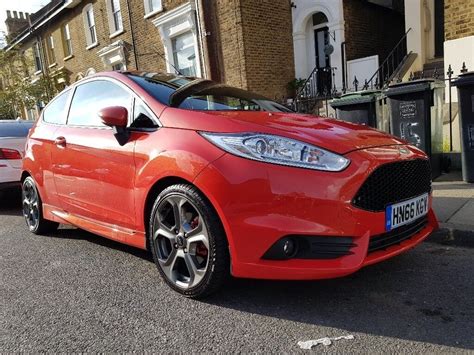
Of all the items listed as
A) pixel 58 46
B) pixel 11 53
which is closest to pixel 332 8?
pixel 58 46

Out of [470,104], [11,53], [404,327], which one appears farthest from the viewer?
[11,53]

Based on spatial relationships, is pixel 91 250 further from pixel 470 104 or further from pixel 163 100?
pixel 470 104

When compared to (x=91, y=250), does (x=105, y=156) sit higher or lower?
higher

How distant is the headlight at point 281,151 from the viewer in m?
2.60

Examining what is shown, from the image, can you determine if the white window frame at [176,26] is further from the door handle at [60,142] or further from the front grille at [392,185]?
the front grille at [392,185]

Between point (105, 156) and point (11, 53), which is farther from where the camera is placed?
point (11, 53)

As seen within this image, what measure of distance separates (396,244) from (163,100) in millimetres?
1940

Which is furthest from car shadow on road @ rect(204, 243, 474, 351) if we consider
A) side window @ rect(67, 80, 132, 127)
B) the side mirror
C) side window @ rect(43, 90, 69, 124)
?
side window @ rect(43, 90, 69, 124)

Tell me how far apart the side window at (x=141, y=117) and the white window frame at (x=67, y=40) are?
19386 mm

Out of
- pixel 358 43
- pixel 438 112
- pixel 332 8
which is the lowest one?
pixel 438 112

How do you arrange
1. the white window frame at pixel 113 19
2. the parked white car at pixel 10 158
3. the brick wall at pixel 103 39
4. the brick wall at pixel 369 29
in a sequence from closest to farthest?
the parked white car at pixel 10 158 → the brick wall at pixel 369 29 → the brick wall at pixel 103 39 → the white window frame at pixel 113 19

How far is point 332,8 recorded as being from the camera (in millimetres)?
12211

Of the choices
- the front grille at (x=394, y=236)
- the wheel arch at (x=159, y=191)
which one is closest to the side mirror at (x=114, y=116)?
the wheel arch at (x=159, y=191)

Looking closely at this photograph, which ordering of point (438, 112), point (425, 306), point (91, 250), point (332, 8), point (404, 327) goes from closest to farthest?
1. point (404, 327)
2. point (425, 306)
3. point (91, 250)
4. point (438, 112)
5. point (332, 8)
